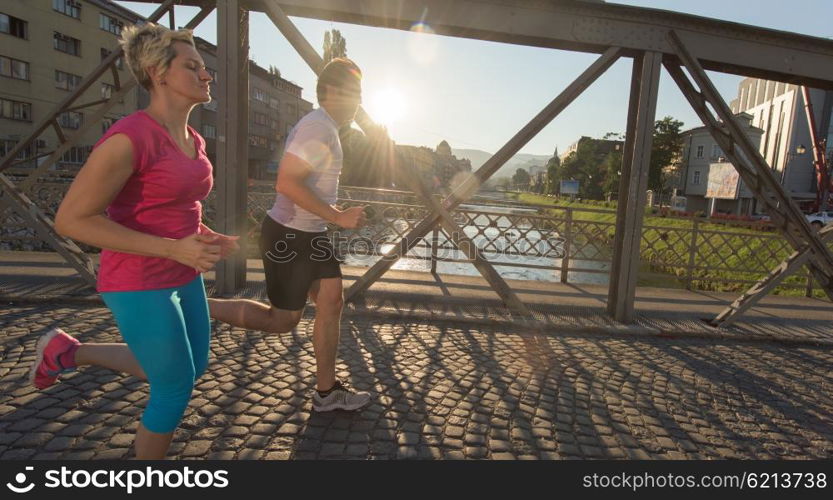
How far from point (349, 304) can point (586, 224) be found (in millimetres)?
5153

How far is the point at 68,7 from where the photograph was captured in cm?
3244

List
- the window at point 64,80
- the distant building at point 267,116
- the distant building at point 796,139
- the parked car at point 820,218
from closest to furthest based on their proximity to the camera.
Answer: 1. the parked car at point 820,218
2. the window at point 64,80
3. the distant building at point 796,139
4. the distant building at point 267,116

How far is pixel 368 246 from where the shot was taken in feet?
30.4

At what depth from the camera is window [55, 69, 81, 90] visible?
32438mm

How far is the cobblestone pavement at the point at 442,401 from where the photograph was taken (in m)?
2.45

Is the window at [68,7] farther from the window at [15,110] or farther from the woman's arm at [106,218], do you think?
the woman's arm at [106,218]

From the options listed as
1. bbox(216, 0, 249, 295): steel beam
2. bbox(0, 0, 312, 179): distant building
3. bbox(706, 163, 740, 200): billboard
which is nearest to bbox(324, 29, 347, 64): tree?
bbox(0, 0, 312, 179): distant building

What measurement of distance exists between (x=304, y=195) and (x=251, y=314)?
0.82 metres

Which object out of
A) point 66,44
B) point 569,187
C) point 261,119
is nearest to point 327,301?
point 66,44

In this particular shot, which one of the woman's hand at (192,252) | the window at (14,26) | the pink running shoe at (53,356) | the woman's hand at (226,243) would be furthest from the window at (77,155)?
the woman's hand at (192,252)

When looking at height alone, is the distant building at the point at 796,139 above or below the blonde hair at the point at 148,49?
above

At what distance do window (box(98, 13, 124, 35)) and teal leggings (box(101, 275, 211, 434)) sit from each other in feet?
147

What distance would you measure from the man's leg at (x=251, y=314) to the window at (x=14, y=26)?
37.9m

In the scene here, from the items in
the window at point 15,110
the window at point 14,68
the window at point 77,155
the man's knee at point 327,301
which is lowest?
the man's knee at point 327,301
